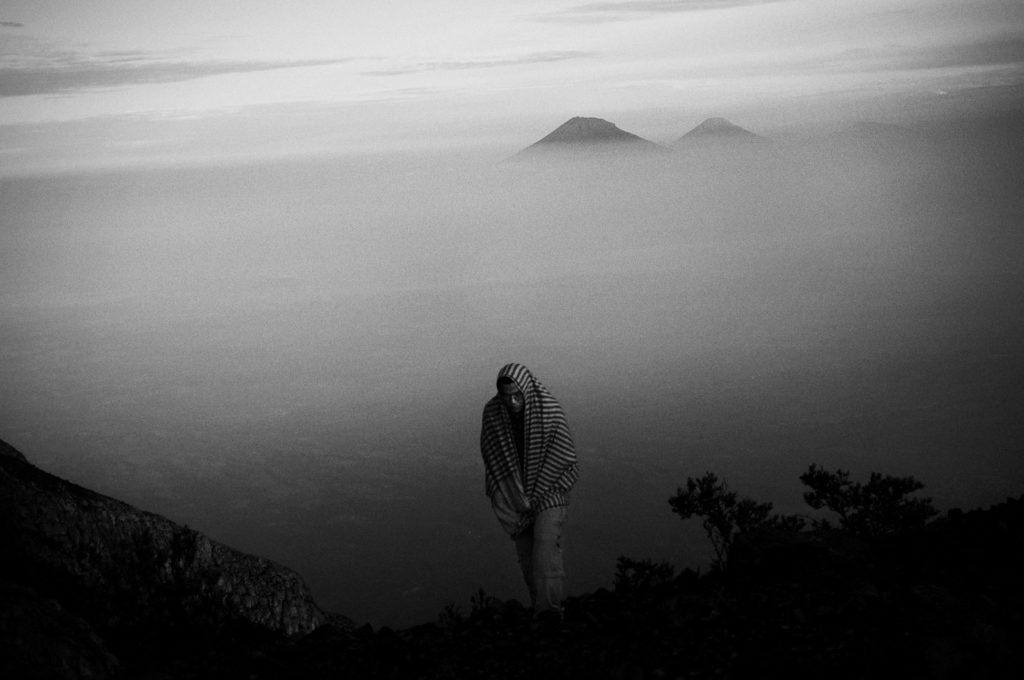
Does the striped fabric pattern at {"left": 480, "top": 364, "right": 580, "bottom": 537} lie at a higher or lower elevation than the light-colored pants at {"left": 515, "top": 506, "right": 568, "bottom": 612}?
higher

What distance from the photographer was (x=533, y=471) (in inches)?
333

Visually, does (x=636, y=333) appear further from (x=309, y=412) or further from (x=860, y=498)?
(x=860, y=498)

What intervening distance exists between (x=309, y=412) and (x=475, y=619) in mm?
122694

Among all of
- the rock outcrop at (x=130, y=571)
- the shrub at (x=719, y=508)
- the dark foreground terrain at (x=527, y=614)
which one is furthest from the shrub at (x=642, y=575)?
the rock outcrop at (x=130, y=571)

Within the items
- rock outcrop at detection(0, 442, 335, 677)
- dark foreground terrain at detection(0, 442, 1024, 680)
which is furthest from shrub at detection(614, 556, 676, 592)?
rock outcrop at detection(0, 442, 335, 677)

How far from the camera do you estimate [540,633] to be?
290 inches

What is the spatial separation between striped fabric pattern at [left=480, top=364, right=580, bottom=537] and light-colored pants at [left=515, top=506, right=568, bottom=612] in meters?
0.10

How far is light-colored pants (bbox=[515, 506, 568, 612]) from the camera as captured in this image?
27.0 feet

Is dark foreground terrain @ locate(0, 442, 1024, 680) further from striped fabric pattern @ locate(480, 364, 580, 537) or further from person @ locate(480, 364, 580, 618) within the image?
striped fabric pattern @ locate(480, 364, 580, 537)

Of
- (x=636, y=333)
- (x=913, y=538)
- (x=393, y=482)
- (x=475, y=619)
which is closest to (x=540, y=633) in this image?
(x=475, y=619)

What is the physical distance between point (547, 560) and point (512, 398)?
141 centimetres

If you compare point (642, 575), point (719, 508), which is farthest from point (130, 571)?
point (719, 508)

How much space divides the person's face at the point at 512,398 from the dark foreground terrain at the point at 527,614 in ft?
5.66

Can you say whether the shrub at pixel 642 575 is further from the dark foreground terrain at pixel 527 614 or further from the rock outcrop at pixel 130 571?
the rock outcrop at pixel 130 571
